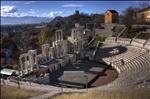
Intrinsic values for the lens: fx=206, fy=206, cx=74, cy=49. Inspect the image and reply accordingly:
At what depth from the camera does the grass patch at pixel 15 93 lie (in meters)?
15.7

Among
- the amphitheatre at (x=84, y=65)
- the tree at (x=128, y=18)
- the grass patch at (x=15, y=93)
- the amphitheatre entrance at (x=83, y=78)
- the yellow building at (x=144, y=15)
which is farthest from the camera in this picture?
the yellow building at (x=144, y=15)

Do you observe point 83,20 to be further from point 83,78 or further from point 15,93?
point 15,93

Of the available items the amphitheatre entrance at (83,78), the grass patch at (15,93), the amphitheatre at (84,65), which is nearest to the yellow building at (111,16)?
the amphitheatre at (84,65)

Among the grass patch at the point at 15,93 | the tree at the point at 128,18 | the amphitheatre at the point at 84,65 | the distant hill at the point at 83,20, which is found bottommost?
the grass patch at the point at 15,93

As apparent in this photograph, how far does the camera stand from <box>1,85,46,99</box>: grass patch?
1565cm

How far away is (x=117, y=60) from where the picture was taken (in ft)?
91.4

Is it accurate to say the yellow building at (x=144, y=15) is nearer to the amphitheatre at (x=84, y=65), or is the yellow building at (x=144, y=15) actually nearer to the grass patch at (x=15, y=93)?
the amphitheatre at (x=84, y=65)

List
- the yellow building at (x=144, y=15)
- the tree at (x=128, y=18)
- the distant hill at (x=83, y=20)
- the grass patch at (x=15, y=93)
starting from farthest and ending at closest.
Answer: the distant hill at (x=83, y=20), the yellow building at (x=144, y=15), the tree at (x=128, y=18), the grass patch at (x=15, y=93)

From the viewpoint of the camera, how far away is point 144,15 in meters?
37.2

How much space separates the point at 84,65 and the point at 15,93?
45.7 feet

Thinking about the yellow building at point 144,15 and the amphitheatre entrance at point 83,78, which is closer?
the amphitheatre entrance at point 83,78

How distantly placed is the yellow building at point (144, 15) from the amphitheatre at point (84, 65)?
16.0 ft

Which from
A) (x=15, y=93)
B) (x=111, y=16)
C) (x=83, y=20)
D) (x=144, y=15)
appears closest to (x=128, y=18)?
(x=144, y=15)

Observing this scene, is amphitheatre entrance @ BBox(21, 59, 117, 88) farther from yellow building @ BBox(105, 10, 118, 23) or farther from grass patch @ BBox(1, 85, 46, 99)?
yellow building @ BBox(105, 10, 118, 23)
